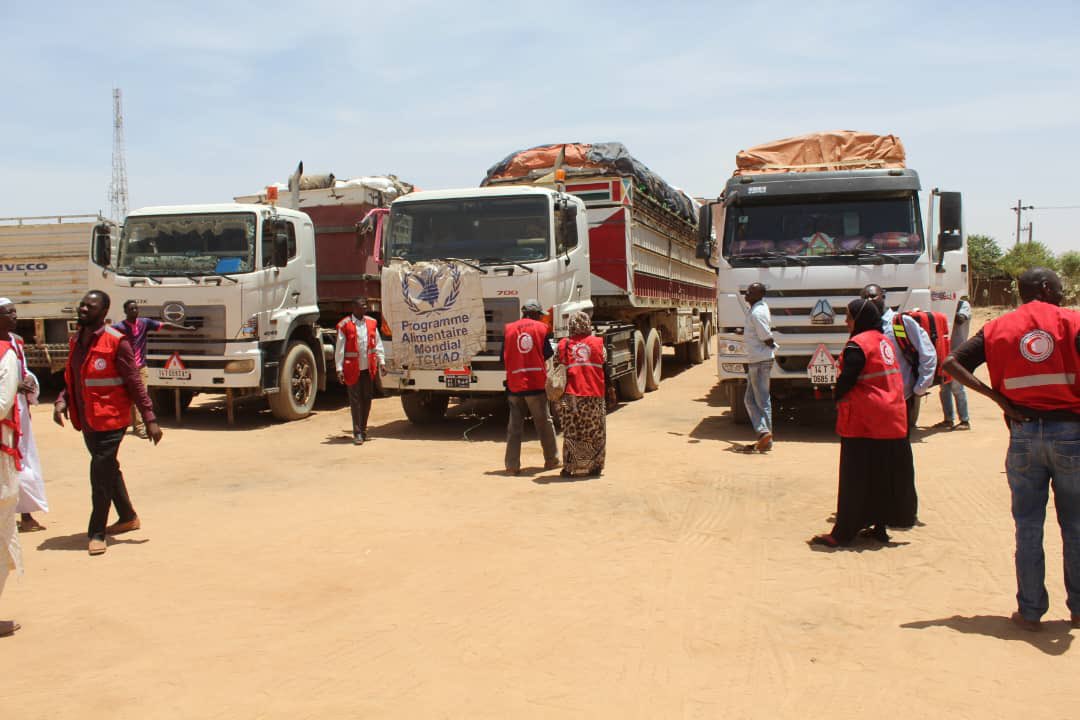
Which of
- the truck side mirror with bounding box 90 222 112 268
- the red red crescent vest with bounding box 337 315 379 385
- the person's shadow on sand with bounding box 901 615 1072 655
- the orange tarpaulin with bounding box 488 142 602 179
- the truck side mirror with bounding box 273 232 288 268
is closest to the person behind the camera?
the person's shadow on sand with bounding box 901 615 1072 655

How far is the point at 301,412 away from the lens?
42.8ft

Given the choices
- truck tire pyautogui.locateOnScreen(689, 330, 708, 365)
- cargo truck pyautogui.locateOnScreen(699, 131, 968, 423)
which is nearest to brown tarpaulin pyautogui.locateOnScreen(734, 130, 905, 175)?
cargo truck pyautogui.locateOnScreen(699, 131, 968, 423)

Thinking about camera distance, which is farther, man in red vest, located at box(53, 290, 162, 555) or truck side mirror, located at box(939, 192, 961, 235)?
truck side mirror, located at box(939, 192, 961, 235)

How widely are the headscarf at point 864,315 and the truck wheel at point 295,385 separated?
8307 mm

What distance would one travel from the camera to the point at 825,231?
10414 mm

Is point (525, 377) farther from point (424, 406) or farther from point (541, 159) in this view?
point (541, 159)

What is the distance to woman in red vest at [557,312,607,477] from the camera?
8.53 metres

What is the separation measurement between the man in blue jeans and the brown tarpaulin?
223cm

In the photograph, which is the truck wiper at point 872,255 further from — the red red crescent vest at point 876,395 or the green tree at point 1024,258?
the green tree at point 1024,258

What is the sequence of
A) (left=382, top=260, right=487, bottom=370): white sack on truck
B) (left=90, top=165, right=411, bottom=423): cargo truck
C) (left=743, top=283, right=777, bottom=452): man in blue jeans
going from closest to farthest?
(left=743, top=283, right=777, bottom=452): man in blue jeans → (left=382, top=260, right=487, bottom=370): white sack on truck → (left=90, top=165, right=411, bottom=423): cargo truck

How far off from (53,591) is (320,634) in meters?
1.94

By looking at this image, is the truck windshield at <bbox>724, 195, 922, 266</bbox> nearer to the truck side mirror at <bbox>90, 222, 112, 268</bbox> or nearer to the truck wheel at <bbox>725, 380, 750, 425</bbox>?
the truck wheel at <bbox>725, 380, 750, 425</bbox>

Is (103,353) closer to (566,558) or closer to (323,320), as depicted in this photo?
(566,558)

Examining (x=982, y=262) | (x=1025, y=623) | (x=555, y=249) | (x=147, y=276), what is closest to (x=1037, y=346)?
(x=1025, y=623)
